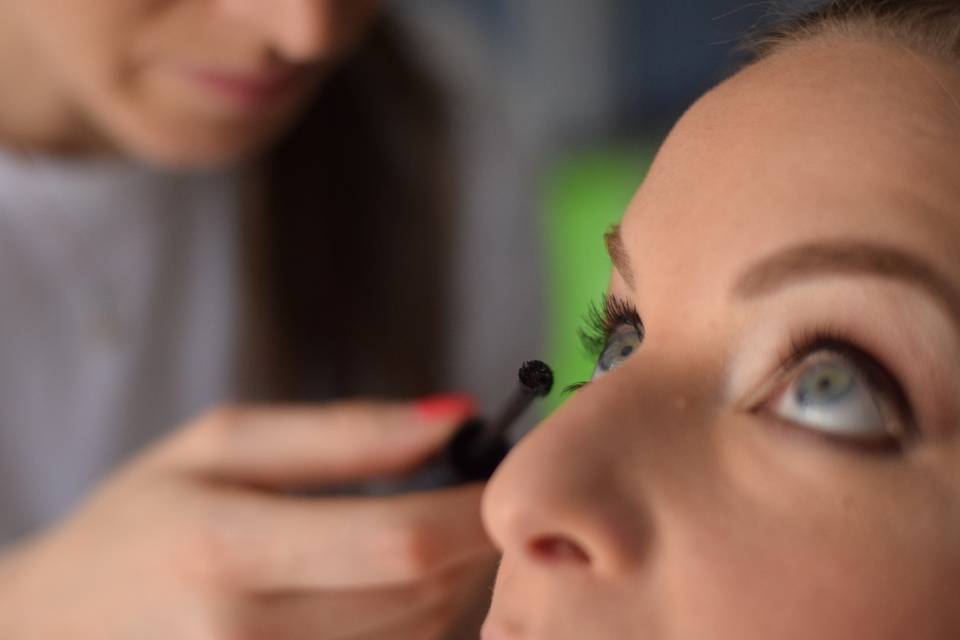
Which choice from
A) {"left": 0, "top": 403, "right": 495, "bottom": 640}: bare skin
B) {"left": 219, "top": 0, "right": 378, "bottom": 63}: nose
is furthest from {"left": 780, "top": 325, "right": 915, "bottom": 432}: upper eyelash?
{"left": 219, "top": 0, "right": 378, "bottom": 63}: nose

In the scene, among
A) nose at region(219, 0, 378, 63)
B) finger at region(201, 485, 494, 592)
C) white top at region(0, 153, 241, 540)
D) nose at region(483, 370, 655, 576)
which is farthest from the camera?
white top at region(0, 153, 241, 540)

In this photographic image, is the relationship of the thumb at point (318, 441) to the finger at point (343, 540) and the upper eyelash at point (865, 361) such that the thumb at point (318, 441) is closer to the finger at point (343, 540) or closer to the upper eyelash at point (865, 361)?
the finger at point (343, 540)

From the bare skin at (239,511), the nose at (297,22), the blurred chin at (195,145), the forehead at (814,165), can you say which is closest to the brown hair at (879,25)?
the forehead at (814,165)

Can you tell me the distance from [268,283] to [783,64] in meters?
0.45

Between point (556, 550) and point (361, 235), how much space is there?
46cm

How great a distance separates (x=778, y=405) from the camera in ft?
0.74

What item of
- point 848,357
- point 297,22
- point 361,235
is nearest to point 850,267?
point 848,357

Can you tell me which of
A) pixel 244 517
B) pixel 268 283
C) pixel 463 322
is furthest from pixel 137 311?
pixel 244 517

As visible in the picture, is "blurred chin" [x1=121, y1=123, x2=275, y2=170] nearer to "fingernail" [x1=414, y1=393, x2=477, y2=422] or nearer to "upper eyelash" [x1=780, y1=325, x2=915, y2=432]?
"fingernail" [x1=414, y1=393, x2=477, y2=422]

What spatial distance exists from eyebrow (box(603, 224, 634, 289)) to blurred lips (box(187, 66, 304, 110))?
292mm

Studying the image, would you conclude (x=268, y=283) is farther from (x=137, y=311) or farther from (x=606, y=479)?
(x=606, y=479)

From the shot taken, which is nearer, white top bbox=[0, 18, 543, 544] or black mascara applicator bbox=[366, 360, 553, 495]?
black mascara applicator bbox=[366, 360, 553, 495]

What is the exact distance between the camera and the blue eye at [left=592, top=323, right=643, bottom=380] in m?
0.24

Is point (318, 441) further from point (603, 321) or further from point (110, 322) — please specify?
point (110, 322)
